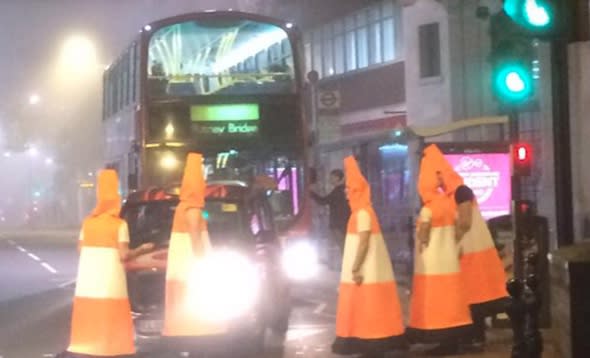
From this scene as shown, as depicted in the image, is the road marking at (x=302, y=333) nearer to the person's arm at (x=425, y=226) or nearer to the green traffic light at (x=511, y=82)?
the person's arm at (x=425, y=226)

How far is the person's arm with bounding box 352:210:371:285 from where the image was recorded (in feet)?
35.8

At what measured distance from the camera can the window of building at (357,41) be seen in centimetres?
3519

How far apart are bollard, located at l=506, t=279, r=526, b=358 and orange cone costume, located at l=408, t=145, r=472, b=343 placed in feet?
9.13

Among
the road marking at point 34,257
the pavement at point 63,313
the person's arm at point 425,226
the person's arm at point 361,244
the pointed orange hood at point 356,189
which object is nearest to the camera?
the person's arm at point 361,244

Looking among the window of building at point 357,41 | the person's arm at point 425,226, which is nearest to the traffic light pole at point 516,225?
the person's arm at point 425,226

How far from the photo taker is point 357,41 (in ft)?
124

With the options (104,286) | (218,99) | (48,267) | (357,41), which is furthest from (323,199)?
(357,41)

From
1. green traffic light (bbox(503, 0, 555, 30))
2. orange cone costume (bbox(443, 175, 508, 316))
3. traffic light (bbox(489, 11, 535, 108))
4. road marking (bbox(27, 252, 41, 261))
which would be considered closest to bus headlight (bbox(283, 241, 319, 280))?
orange cone costume (bbox(443, 175, 508, 316))

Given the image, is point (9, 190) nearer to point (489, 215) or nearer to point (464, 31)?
point (464, 31)

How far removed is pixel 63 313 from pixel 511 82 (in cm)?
909

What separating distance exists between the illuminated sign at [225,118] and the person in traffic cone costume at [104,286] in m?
8.64

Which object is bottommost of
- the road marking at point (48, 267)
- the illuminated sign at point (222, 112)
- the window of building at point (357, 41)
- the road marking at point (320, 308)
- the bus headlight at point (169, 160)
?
the road marking at point (320, 308)

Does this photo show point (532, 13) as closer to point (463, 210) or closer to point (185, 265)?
point (463, 210)

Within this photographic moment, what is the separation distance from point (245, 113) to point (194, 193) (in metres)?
7.97
